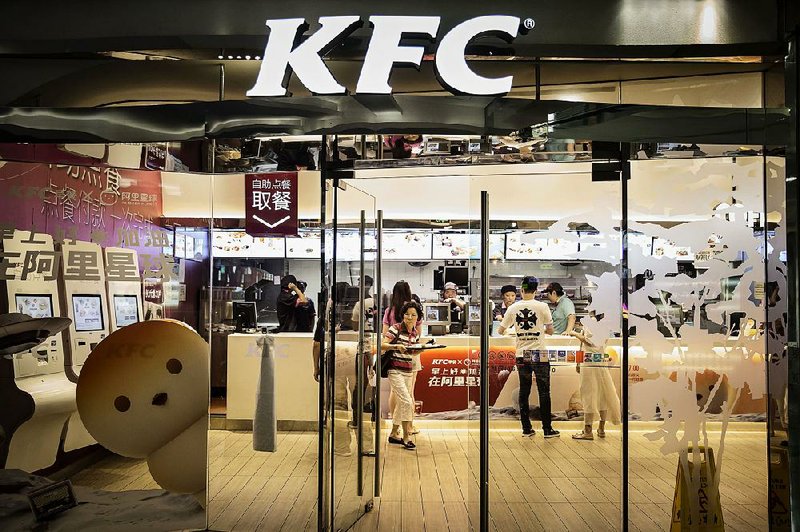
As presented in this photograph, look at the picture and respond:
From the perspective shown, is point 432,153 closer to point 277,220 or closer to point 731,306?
point 277,220

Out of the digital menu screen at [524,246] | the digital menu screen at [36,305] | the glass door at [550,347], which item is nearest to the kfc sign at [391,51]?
the glass door at [550,347]

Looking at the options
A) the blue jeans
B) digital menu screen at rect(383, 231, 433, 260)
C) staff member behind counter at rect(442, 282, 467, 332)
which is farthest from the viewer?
digital menu screen at rect(383, 231, 433, 260)

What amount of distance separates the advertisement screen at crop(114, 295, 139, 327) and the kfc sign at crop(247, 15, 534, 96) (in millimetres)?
1995

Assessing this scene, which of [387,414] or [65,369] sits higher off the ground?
[65,369]

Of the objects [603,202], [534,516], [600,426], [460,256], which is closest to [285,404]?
[534,516]

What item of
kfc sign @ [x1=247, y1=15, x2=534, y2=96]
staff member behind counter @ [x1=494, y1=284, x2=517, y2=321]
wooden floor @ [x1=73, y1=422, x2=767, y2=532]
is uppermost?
kfc sign @ [x1=247, y1=15, x2=534, y2=96]

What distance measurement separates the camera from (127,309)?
453 centimetres

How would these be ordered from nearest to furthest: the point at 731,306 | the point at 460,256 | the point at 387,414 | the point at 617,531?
the point at 731,306, the point at 617,531, the point at 387,414, the point at 460,256

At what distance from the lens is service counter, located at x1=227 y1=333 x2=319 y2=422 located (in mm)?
4453

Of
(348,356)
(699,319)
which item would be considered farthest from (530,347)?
(348,356)

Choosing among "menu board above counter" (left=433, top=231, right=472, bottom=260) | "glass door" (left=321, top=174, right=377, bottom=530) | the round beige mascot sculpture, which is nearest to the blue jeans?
"glass door" (left=321, top=174, right=377, bottom=530)

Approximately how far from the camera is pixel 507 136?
4.27 metres

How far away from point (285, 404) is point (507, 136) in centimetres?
246

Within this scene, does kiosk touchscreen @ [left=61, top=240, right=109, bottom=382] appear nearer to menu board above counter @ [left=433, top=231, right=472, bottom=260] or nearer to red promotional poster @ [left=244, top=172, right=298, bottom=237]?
red promotional poster @ [left=244, top=172, right=298, bottom=237]
